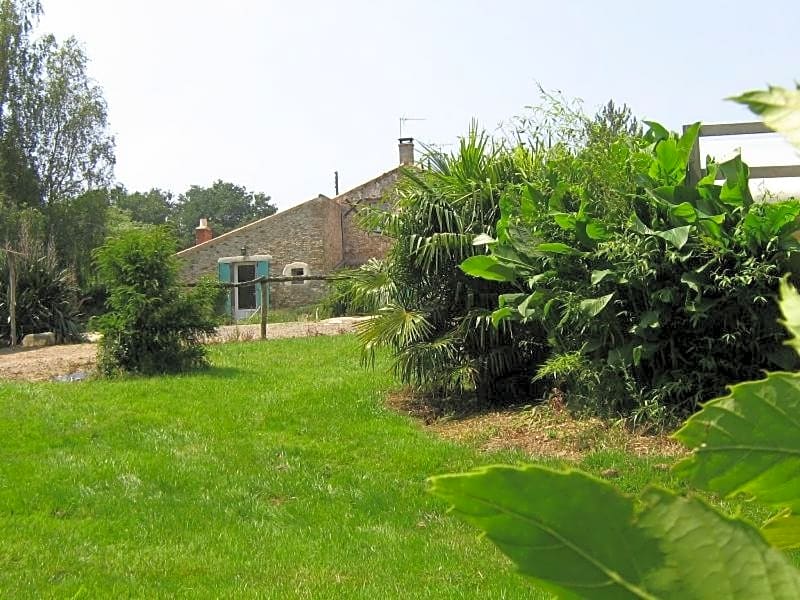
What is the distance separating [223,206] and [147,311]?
207ft

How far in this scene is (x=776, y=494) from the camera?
323 millimetres

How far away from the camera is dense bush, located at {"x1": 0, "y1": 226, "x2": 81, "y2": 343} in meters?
17.5

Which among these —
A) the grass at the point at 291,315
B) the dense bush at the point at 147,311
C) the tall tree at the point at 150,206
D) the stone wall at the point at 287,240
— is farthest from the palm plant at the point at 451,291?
the tall tree at the point at 150,206

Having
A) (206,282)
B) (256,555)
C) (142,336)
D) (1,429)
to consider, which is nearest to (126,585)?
(256,555)

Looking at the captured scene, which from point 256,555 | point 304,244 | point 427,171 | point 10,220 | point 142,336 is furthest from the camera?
point 304,244

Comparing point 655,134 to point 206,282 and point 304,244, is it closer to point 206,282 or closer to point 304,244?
point 206,282

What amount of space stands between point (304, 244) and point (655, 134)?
20.9 metres

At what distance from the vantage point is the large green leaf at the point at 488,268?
7594mm

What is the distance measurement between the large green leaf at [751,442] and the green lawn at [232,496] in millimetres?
2803

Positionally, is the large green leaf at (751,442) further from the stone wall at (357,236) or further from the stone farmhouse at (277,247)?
the stone wall at (357,236)

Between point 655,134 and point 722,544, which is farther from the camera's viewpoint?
point 655,134

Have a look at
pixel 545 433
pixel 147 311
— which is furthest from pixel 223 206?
pixel 545 433

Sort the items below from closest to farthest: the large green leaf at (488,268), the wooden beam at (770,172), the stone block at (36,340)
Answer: the wooden beam at (770,172), the large green leaf at (488,268), the stone block at (36,340)

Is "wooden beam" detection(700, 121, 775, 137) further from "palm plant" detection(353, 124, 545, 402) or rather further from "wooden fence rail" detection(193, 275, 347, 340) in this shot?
"wooden fence rail" detection(193, 275, 347, 340)
